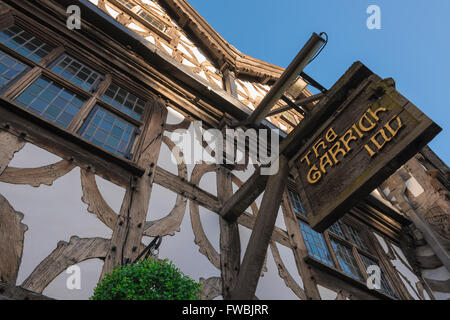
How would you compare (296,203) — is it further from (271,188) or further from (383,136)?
(383,136)

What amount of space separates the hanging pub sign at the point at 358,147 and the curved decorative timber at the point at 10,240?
2.66 metres

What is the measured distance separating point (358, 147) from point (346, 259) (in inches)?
175

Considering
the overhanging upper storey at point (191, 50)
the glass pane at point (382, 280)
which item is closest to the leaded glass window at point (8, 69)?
the overhanging upper storey at point (191, 50)

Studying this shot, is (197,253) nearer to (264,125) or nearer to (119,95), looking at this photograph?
(119,95)

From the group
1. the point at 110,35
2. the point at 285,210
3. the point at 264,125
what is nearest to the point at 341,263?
the point at 285,210

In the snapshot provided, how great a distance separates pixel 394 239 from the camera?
8.52 meters

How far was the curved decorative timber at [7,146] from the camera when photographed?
2994 mm

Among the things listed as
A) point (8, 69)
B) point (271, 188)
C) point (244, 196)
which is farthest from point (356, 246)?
point (8, 69)

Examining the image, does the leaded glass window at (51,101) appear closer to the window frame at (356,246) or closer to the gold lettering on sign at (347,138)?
the gold lettering on sign at (347,138)

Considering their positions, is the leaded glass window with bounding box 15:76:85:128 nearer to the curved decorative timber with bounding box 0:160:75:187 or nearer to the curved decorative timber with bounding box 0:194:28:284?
the curved decorative timber with bounding box 0:160:75:187

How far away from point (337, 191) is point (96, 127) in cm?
329

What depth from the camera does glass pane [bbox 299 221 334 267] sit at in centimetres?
581

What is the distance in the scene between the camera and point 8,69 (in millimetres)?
3850

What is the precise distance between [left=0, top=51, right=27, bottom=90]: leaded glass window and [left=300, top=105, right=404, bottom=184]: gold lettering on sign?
12.3 feet
